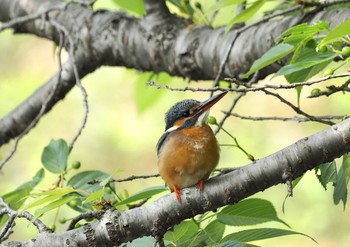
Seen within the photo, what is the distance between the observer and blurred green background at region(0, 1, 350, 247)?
19.5 ft

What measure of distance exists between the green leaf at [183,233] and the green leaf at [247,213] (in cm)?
8

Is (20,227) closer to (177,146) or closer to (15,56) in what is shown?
(15,56)

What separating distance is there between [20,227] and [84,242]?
15.2 feet

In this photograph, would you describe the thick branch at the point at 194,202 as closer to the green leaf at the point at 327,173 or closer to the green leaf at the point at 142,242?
the green leaf at the point at 142,242

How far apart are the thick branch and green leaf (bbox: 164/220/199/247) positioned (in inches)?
2.0

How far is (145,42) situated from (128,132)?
340cm

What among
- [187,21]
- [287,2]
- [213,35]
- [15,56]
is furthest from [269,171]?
[15,56]

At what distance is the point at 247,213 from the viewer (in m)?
1.89

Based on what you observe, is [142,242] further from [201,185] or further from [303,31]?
[303,31]

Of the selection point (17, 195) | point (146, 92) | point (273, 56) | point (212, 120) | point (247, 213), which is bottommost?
point (146, 92)

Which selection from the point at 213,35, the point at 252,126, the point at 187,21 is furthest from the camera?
the point at 252,126

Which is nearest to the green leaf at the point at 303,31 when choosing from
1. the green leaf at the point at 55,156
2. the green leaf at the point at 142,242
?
the green leaf at the point at 142,242

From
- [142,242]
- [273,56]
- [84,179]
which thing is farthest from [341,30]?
[84,179]

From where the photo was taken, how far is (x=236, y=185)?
1.79m
